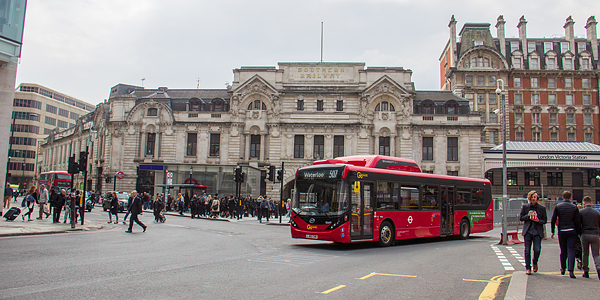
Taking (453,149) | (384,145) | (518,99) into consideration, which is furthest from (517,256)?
(518,99)

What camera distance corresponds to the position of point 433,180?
18.2 metres

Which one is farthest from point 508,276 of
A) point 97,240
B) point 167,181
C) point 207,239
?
Result: point 167,181

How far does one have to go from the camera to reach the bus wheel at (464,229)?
2003cm

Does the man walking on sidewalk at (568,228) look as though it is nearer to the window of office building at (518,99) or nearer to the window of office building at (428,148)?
the window of office building at (428,148)

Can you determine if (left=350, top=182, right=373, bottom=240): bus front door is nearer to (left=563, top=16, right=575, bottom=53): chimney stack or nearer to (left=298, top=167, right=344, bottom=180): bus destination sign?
(left=298, top=167, right=344, bottom=180): bus destination sign

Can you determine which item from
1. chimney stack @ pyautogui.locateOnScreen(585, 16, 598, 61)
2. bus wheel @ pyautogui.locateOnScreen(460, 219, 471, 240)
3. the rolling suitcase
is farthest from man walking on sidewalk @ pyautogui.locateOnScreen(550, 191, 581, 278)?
chimney stack @ pyautogui.locateOnScreen(585, 16, 598, 61)

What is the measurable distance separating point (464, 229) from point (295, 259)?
11439 mm

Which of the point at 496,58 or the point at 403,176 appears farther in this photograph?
the point at 496,58

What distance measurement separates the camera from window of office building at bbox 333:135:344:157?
45.1 m

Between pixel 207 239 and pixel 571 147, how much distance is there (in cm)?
4733

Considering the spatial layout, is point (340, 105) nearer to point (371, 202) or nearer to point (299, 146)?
point (299, 146)

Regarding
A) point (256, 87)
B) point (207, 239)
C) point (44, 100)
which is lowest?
point (207, 239)

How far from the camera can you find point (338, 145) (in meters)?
45.2

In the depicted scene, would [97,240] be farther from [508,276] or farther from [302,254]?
[508,276]
